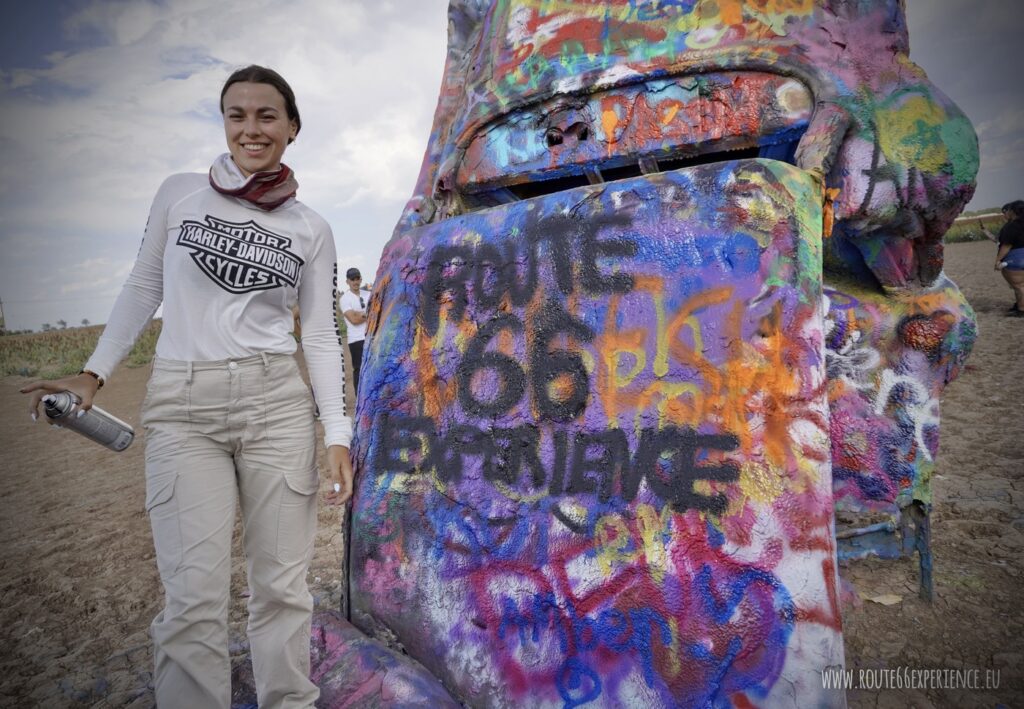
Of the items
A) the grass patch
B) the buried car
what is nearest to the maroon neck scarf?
the buried car

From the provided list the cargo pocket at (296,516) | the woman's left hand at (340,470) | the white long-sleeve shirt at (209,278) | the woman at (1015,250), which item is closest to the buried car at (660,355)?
the woman's left hand at (340,470)

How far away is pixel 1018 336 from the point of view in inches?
311

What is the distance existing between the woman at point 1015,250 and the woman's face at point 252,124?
1095 centimetres

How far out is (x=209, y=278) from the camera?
1.77 metres

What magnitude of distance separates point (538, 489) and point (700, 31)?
6.95ft

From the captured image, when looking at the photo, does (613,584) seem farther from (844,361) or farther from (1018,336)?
(1018,336)

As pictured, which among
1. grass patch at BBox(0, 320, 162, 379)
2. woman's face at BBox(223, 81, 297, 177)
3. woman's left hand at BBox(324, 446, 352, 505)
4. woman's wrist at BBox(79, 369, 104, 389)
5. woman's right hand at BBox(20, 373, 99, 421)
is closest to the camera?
woman's right hand at BBox(20, 373, 99, 421)

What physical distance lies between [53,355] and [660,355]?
22.4 meters

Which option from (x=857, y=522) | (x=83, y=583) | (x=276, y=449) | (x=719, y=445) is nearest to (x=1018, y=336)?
(x=857, y=522)

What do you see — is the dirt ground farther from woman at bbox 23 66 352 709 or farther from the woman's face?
the woman's face

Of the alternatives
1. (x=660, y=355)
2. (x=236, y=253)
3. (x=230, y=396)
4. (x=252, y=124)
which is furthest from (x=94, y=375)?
(x=660, y=355)

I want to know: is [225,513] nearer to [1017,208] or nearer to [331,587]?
[331,587]

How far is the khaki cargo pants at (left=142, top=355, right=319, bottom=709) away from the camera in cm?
163

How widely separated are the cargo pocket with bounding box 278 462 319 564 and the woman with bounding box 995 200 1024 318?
1101 cm
